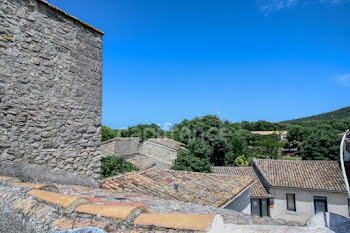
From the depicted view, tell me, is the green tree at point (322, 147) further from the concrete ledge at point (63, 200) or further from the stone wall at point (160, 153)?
the concrete ledge at point (63, 200)

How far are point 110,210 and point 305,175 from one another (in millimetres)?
20097

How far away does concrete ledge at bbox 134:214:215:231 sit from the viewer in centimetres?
133

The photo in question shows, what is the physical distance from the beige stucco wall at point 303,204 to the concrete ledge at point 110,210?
18.7m

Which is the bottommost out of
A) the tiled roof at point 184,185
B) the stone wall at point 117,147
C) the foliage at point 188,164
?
the foliage at point 188,164

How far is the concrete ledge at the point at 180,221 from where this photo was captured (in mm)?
1334

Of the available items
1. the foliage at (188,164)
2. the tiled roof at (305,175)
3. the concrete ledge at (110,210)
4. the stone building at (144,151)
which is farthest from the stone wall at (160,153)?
the concrete ledge at (110,210)

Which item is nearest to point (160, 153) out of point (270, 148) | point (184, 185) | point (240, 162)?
point (240, 162)

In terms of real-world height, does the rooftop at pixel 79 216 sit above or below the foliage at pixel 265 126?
below

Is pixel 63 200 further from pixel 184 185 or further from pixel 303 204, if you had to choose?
pixel 303 204

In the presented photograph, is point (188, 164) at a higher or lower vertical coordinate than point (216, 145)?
lower

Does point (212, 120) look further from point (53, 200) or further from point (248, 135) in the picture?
point (53, 200)

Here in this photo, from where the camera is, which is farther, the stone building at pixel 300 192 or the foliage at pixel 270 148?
the foliage at pixel 270 148

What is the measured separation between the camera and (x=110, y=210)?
1726 millimetres

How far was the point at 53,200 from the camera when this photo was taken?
1969mm
